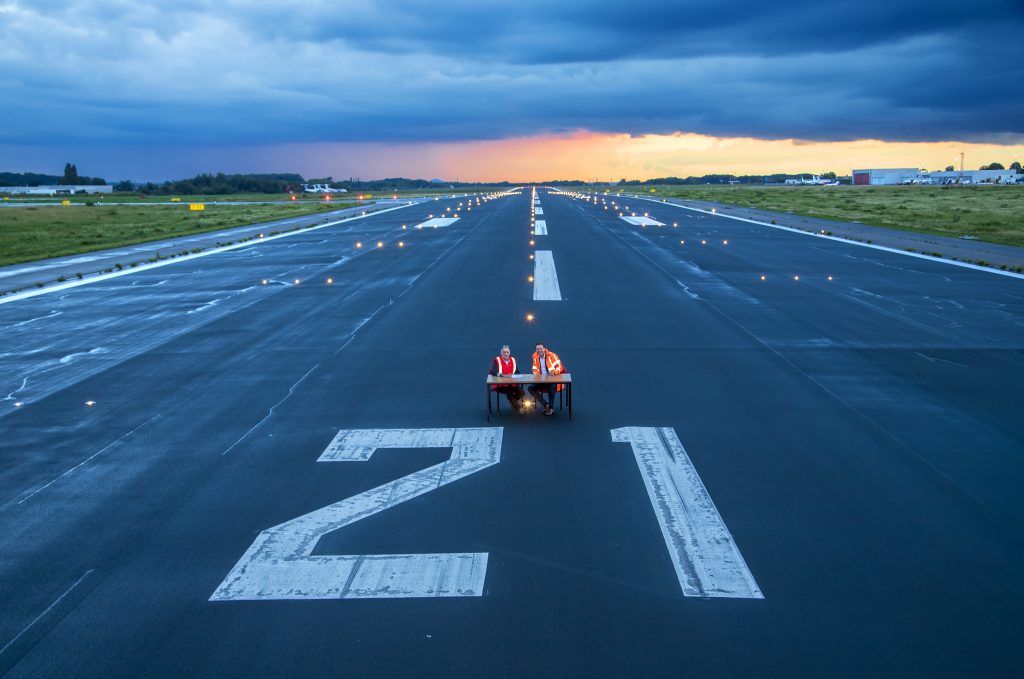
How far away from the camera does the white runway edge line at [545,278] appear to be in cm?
2591

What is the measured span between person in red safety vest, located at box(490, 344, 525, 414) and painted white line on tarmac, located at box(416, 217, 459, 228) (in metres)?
48.1

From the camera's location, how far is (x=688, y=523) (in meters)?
8.93

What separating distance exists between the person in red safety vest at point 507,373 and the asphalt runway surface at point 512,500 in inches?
24.3

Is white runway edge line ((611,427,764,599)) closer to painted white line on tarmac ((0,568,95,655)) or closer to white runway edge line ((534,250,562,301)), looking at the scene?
painted white line on tarmac ((0,568,95,655))

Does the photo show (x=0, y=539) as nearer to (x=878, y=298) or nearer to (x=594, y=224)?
(x=878, y=298)

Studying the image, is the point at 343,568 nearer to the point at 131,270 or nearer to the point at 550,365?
the point at 550,365

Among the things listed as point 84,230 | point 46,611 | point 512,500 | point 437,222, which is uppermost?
point 437,222

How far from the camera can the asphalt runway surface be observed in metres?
6.73

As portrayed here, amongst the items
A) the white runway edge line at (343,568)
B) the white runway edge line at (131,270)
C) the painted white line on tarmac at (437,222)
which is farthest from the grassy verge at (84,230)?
the white runway edge line at (343,568)

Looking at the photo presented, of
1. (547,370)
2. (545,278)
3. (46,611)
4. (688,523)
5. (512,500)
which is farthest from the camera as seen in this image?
(545,278)

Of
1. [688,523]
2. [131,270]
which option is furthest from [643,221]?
[688,523]

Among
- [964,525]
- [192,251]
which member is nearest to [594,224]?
[192,251]

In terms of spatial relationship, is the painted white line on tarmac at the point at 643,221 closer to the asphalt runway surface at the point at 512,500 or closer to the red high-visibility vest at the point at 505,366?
the asphalt runway surface at the point at 512,500

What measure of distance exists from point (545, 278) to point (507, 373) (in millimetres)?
17520
